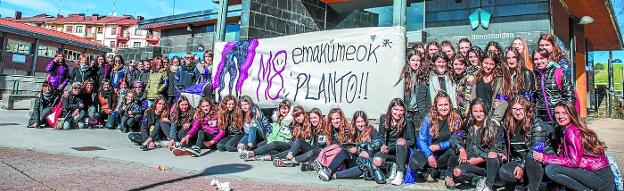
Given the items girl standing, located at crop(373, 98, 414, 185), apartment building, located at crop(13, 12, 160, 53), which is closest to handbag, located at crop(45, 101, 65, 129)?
girl standing, located at crop(373, 98, 414, 185)

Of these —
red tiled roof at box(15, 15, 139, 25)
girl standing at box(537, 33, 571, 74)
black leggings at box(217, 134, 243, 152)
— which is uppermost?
red tiled roof at box(15, 15, 139, 25)

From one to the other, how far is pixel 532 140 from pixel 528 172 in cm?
36

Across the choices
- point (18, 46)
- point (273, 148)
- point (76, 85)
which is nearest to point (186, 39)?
point (76, 85)

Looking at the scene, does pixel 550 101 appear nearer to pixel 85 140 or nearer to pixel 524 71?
pixel 524 71

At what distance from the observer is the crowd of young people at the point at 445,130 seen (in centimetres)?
397

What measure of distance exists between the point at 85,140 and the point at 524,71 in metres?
6.90

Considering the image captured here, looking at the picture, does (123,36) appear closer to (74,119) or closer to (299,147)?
(74,119)

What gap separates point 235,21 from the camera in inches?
597

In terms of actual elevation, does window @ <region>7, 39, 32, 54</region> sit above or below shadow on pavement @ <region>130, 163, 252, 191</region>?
above

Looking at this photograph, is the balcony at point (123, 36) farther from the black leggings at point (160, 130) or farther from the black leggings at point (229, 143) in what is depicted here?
the black leggings at point (229, 143)

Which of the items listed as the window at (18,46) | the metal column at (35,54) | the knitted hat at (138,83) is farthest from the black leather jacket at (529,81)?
the metal column at (35,54)

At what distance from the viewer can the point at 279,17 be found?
9547mm

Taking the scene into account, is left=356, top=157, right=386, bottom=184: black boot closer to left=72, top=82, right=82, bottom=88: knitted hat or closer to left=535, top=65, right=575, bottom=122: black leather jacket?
left=535, top=65, right=575, bottom=122: black leather jacket

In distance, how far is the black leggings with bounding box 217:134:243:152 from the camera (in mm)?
6719
